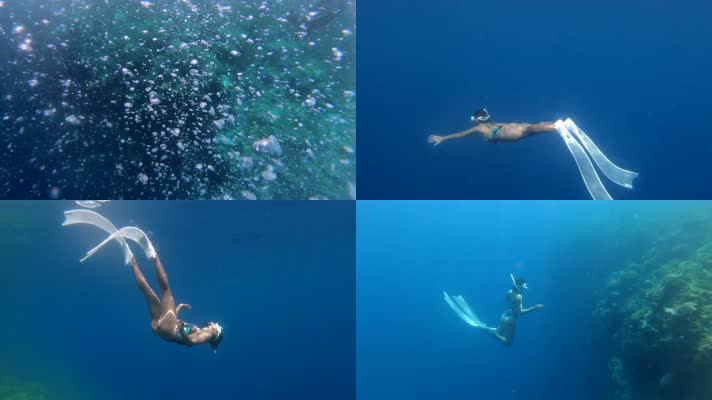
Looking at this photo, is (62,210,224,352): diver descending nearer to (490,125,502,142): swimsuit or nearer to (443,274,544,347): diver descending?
(490,125,502,142): swimsuit

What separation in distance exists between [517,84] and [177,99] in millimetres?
7779

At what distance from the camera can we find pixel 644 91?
9.45m

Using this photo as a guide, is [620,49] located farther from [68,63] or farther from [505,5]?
[68,63]

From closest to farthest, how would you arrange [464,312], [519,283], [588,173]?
[588,173], [519,283], [464,312]

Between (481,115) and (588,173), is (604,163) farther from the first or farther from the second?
(481,115)

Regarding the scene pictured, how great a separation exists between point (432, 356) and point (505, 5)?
1076 inches

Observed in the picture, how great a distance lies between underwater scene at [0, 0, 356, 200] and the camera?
7.47m

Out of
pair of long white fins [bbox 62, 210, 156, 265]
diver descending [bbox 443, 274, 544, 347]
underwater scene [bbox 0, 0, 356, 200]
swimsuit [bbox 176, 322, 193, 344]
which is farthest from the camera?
diver descending [bbox 443, 274, 544, 347]

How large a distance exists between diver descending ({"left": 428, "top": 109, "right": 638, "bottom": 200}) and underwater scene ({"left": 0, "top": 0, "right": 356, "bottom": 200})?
125 inches

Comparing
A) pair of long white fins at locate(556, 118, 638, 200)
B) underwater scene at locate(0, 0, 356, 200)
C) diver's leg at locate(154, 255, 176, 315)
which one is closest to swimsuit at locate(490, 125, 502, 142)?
pair of long white fins at locate(556, 118, 638, 200)

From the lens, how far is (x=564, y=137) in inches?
285

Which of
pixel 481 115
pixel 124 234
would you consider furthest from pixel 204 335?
pixel 481 115

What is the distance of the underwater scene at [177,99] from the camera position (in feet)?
24.5

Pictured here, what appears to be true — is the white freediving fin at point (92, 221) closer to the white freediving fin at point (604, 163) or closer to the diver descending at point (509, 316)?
the white freediving fin at point (604, 163)
